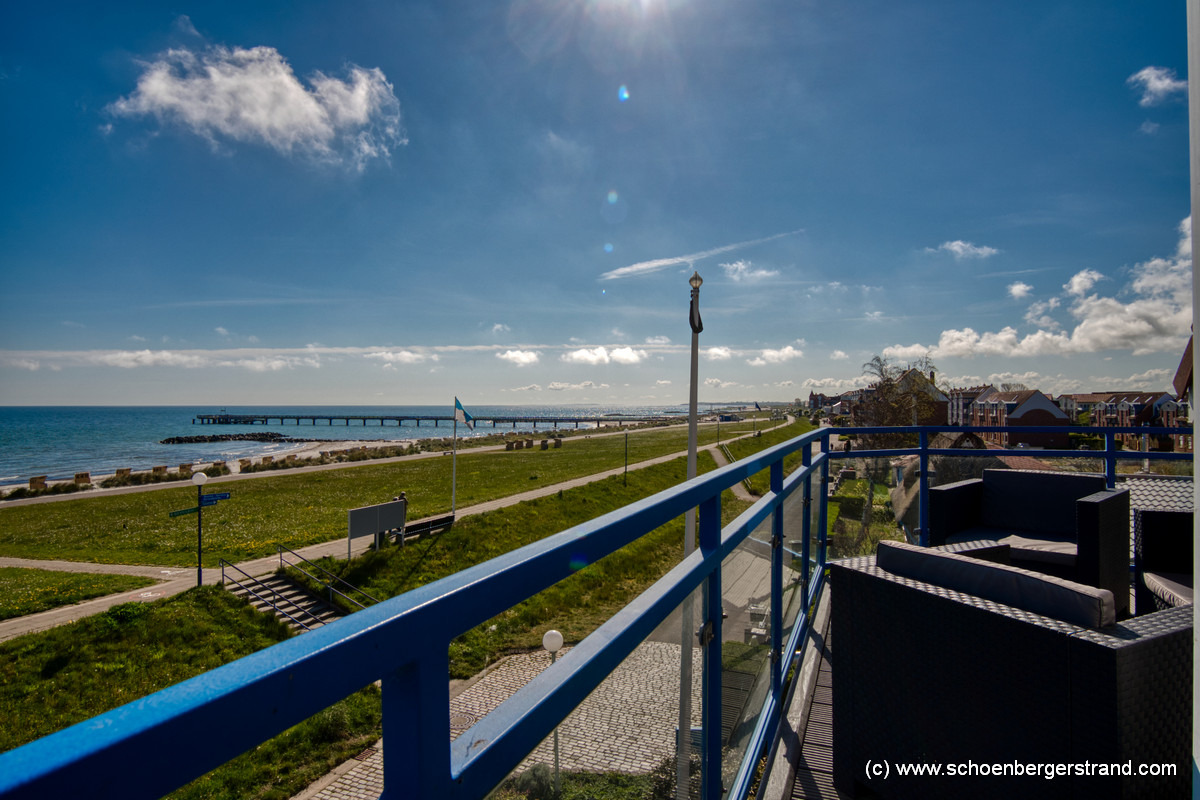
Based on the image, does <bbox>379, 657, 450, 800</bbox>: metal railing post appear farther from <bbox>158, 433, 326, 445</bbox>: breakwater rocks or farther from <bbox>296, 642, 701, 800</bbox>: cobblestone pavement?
<bbox>158, 433, 326, 445</bbox>: breakwater rocks

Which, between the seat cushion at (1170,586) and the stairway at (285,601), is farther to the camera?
the stairway at (285,601)

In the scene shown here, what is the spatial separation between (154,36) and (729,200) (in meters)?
20.3

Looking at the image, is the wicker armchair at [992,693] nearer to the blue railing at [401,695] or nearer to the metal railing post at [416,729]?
the blue railing at [401,695]

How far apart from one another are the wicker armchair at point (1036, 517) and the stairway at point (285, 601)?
13.4 meters

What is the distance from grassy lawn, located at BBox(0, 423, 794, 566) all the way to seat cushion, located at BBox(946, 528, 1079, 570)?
Answer: 18.6 m

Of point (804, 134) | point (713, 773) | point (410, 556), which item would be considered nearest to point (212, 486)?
point (410, 556)

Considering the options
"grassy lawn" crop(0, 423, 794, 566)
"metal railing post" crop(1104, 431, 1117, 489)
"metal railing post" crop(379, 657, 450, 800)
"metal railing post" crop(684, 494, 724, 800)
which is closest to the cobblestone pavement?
"metal railing post" crop(684, 494, 724, 800)

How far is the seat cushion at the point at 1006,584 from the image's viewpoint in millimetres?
1815

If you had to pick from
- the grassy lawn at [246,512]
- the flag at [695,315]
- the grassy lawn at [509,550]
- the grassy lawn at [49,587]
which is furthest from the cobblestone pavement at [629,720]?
the grassy lawn at [246,512]

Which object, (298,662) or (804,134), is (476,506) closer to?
(804,134)

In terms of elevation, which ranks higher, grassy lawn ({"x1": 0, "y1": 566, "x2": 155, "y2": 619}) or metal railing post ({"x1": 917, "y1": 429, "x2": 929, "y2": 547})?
metal railing post ({"x1": 917, "y1": 429, "x2": 929, "y2": 547})

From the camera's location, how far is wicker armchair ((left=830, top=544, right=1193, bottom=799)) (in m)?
1.72

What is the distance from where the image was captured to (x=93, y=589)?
42.5ft

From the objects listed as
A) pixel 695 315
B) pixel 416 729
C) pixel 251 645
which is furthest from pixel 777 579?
pixel 251 645
